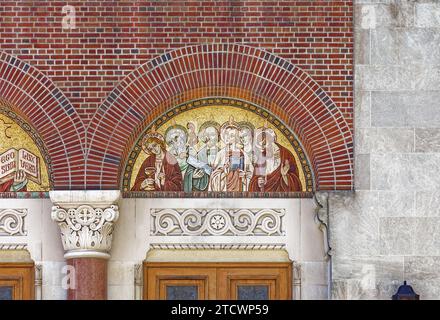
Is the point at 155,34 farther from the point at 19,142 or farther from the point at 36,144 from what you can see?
the point at 19,142

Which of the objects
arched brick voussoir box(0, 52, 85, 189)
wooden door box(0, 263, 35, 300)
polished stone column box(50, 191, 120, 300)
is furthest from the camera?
wooden door box(0, 263, 35, 300)

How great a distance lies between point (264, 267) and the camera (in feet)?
147

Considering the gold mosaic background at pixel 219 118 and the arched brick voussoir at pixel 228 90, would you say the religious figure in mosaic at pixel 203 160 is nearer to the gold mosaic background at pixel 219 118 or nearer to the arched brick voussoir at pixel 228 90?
the gold mosaic background at pixel 219 118

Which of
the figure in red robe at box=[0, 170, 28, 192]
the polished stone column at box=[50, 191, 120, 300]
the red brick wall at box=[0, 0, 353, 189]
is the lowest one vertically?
the polished stone column at box=[50, 191, 120, 300]

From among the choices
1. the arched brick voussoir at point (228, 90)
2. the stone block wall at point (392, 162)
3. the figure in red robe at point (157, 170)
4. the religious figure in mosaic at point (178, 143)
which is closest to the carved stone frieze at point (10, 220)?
the arched brick voussoir at point (228, 90)

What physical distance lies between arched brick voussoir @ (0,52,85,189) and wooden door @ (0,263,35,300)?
1.17 meters

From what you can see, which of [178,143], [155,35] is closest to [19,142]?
[178,143]

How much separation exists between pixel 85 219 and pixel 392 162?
3914mm

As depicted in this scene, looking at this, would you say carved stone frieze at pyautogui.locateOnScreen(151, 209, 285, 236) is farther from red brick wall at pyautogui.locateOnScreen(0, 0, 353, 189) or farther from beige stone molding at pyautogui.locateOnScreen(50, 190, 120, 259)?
red brick wall at pyautogui.locateOnScreen(0, 0, 353, 189)

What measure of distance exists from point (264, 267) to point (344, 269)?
110 centimetres

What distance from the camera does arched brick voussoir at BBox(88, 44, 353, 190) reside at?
4456 centimetres

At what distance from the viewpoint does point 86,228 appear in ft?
145

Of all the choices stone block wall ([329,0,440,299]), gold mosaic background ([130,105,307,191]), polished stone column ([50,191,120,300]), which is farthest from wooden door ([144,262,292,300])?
gold mosaic background ([130,105,307,191])

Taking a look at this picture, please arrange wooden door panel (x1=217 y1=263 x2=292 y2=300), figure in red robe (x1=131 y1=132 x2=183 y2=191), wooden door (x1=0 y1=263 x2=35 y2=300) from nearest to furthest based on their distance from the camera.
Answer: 1. wooden door (x1=0 y1=263 x2=35 y2=300)
2. wooden door panel (x1=217 y1=263 x2=292 y2=300)
3. figure in red robe (x1=131 y1=132 x2=183 y2=191)
